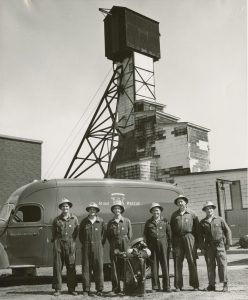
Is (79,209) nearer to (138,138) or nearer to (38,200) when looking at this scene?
(38,200)

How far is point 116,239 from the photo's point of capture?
28.4 feet

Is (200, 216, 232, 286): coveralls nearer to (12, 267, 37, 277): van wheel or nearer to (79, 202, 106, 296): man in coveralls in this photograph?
(79, 202, 106, 296): man in coveralls

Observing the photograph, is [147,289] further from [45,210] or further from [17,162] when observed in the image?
[17,162]

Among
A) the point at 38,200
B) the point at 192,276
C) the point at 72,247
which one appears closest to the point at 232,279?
the point at 192,276

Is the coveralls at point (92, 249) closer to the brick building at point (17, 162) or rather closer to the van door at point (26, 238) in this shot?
the van door at point (26, 238)

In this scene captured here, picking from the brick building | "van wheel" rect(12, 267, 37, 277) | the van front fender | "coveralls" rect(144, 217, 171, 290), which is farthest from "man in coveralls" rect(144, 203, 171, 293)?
the brick building

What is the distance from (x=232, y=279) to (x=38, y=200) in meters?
5.20

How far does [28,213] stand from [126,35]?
22144 mm

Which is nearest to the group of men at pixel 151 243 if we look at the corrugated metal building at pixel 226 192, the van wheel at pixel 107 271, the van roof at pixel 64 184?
the van roof at pixel 64 184

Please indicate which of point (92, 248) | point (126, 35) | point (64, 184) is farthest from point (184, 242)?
point (126, 35)

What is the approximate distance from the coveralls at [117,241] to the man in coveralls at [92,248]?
0.68 ft

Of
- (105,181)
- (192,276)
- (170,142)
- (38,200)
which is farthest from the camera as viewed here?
(170,142)

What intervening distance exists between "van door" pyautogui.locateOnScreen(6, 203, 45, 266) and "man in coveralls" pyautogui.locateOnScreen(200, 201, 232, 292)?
4211 mm

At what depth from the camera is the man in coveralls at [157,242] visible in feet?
28.0
